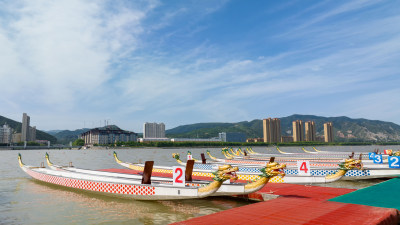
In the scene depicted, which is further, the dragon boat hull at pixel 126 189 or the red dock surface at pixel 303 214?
the dragon boat hull at pixel 126 189

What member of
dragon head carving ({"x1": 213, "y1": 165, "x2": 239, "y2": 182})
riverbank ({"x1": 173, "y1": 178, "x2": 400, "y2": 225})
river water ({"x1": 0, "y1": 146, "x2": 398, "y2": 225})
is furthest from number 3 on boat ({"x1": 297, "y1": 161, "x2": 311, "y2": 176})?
dragon head carving ({"x1": 213, "y1": 165, "x2": 239, "y2": 182})

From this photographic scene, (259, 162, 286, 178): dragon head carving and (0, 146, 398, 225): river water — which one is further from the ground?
(259, 162, 286, 178): dragon head carving

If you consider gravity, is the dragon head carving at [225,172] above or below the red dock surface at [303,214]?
above

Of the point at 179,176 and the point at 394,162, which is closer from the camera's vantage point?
the point at 179,176

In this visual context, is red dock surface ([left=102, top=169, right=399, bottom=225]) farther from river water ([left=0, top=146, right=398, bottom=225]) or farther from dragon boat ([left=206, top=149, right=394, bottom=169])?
dragon boat ([left=206, top=149, right=394, bottom=169])

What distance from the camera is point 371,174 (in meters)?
18.9

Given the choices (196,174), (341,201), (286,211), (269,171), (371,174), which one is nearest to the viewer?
(286,211)

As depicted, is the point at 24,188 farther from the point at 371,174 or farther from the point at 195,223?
the point at 371,174

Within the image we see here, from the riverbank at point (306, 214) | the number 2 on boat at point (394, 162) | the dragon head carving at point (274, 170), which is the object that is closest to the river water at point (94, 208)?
the dragon head carving at point (274, 170)

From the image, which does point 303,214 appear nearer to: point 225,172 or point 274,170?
point 274,170

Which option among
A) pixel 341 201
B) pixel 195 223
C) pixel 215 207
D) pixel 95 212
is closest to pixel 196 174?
pixel 215 207

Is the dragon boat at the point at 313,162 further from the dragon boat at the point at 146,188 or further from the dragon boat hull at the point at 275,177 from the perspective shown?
Result: the dragon boat at the point at 146,188

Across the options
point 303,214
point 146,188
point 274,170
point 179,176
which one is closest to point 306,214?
point 303,214

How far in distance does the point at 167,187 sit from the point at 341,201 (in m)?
7.52
